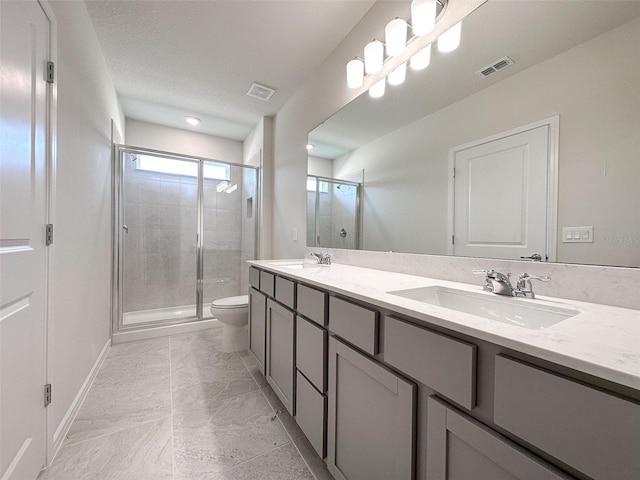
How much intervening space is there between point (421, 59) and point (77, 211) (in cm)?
210

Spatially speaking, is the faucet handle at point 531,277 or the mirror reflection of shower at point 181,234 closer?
the faucet handle at point 531,277

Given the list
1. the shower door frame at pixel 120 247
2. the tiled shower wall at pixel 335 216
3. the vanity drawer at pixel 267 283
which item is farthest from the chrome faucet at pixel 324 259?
the shower door frame at pixel 120 247

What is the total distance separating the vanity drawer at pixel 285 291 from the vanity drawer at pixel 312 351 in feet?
0.35

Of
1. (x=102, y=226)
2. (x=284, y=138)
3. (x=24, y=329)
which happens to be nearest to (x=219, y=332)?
(x=102, y=226)

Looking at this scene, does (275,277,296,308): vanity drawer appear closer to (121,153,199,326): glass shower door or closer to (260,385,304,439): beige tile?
(260,385,304,439): beige tile

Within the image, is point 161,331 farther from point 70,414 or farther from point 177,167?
point 177,167

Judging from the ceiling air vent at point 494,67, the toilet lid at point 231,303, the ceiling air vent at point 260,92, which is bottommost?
the toilet lid at point 231,303

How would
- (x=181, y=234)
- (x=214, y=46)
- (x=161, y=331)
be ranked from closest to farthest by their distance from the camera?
(x=214, y=46), (x=161, y=331), (x=181, y=234)

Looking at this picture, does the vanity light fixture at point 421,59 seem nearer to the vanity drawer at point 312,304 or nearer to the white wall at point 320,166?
the white wall at point 320,166

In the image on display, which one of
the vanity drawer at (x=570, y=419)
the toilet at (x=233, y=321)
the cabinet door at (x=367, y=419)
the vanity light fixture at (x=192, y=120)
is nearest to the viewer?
the vanity drawer at (x=570, y=419)

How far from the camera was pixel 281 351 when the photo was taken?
Result: 1.45 meters

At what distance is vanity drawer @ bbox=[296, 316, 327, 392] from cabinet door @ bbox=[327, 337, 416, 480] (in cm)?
5

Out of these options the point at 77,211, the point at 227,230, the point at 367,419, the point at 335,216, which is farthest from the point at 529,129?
the point at 227,230

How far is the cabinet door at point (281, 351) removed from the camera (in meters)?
1.33
